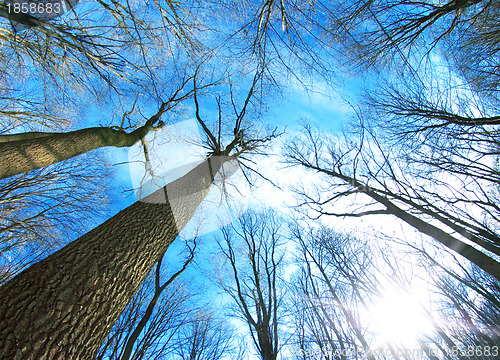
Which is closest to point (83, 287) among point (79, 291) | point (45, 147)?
point (79, 291)

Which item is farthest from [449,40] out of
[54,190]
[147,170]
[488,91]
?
[54,190]

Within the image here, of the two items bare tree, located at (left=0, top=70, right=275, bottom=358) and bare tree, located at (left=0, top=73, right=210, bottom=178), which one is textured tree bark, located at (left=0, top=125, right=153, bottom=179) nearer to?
bare tree, located at (left=0, top=73, right=210, bottom=178)

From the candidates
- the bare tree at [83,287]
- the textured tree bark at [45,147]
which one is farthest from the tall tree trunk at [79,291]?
the textured tree bark at [45,147]

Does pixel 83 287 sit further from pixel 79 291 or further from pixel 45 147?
pixel 45 147

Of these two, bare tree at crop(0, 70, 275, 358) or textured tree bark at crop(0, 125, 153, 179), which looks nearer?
bare tree at crop(0, 70, 275, 358)

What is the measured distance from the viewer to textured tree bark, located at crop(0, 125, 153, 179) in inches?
88.1

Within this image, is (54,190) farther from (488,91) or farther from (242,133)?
(488,91)

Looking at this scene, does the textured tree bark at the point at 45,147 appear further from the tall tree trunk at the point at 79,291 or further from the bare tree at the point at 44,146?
the tall tree trunk at the point at 79,291

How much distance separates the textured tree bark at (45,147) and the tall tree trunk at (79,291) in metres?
1.27

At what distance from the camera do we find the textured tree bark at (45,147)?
2.24 meters

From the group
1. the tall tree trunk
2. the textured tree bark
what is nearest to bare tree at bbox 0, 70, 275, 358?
the tall tree trunk

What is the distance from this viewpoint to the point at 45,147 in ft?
8.05

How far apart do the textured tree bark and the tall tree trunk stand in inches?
50.2

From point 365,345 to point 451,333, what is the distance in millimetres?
5024
